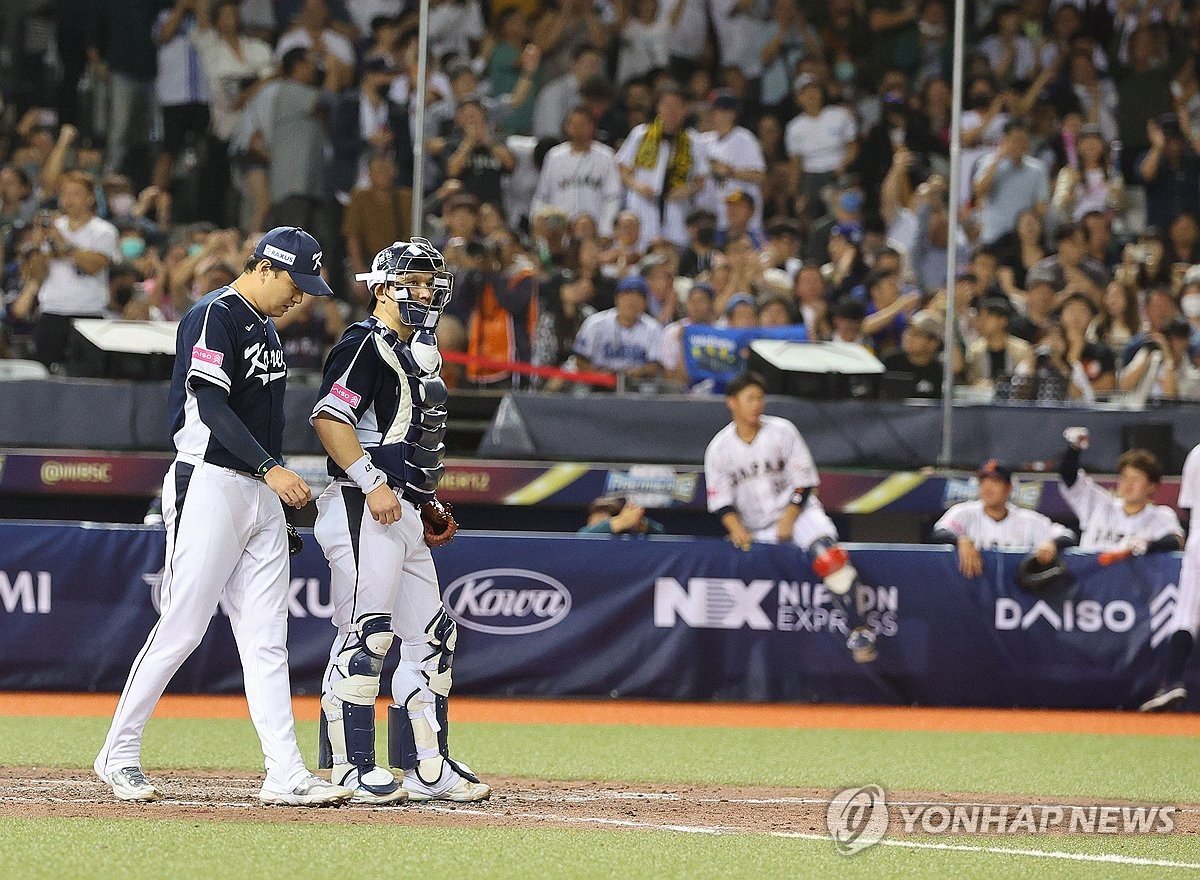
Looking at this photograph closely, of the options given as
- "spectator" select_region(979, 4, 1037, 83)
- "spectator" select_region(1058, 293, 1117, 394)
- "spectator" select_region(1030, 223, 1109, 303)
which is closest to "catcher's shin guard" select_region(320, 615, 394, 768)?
"spectator" select_region(1058, 293, 1117, 394)

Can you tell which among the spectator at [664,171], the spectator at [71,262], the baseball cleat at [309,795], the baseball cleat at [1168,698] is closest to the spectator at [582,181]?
the spectator at [664,171]

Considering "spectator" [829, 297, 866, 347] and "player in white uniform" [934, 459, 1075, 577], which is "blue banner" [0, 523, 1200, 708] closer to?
"player in white uniform" [934, 459, 1075, 577]

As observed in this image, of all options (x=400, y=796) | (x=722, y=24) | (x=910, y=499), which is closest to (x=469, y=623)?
(x=910, y=499)

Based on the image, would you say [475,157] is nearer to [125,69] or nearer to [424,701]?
[125,69]

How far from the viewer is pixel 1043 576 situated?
1134cm

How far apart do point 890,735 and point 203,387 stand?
5005mm

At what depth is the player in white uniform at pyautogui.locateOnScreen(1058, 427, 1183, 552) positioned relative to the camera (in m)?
11.6

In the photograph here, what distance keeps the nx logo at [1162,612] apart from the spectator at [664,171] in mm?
5770

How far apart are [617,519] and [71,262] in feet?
15.2

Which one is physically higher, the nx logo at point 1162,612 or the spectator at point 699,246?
the spectator at point 699,246

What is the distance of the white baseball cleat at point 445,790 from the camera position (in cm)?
676

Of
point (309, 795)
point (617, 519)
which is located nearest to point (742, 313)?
point (617, 519)

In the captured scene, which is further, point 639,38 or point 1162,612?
point 639,38

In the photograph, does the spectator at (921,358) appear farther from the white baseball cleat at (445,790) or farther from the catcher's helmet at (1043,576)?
the white baseball cleat at (445,790)
